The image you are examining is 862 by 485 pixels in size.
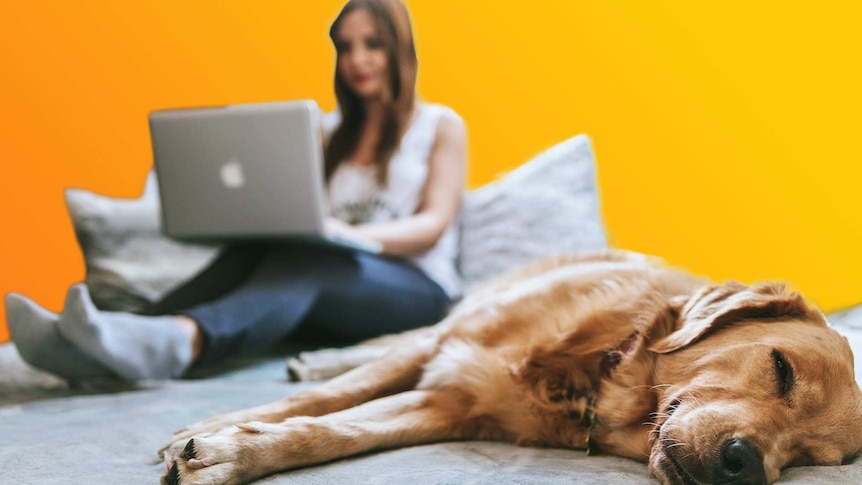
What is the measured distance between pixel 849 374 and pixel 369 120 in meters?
2.04

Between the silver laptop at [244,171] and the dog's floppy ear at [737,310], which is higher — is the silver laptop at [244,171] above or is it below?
above

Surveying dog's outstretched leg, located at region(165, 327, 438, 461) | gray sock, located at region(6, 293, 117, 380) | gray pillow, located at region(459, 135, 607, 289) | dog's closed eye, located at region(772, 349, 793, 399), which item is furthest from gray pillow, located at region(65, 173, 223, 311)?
dog's closed eye, located at region(772, 349, 793, 399)

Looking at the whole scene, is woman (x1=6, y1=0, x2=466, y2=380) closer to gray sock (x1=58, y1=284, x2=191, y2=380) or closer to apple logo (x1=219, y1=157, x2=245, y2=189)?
gray sock (x1=58, y1=284, x2=191, y2=380)

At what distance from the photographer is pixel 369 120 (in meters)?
2.83

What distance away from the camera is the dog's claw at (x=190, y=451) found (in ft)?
3.52

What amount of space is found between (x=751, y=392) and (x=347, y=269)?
4.75ft

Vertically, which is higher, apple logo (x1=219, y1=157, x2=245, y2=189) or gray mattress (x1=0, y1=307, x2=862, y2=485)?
apple logo (x1=219, y1=157, x2=245, y2=189)

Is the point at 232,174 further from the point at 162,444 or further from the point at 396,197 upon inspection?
the point at 162,444

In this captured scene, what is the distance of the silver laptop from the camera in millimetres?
2070

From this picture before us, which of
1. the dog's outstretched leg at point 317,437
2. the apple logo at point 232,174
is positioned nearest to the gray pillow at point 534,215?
the apple logo at point 232,174

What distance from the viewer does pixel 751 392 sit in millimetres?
1094

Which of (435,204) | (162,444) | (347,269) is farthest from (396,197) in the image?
(162,444)

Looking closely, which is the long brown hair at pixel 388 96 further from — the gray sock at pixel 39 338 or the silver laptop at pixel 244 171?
the gray sock at pixel 39 338

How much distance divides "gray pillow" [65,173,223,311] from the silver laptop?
56cm
